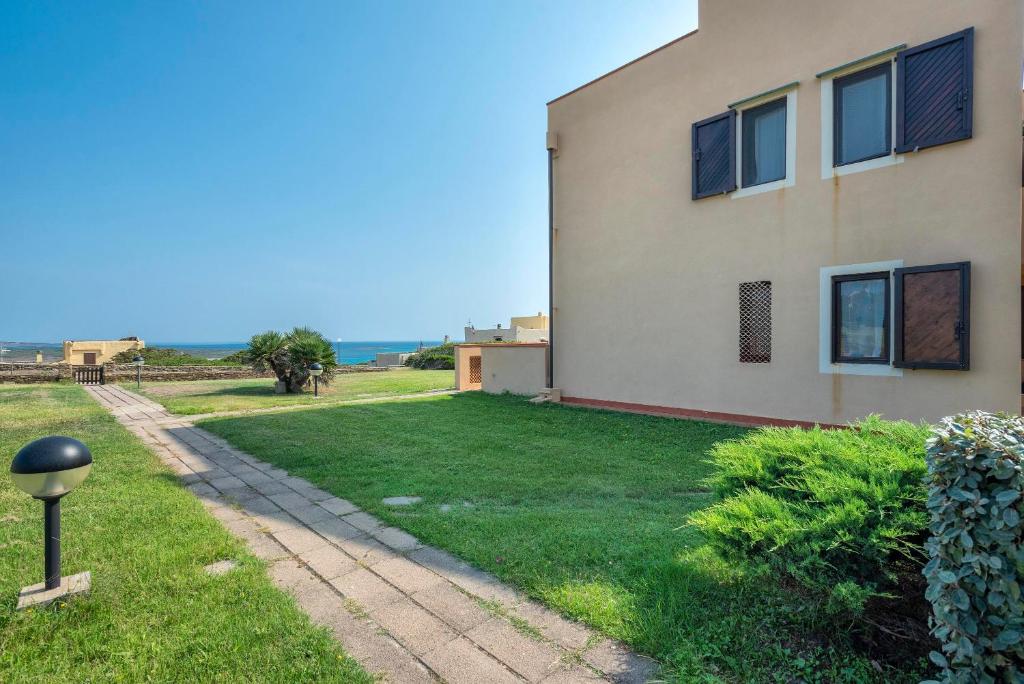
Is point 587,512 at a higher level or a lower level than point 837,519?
lower

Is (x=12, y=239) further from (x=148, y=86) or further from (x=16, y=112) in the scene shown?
(x=148, y=86)

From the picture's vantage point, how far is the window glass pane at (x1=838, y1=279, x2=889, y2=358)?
20.1ft

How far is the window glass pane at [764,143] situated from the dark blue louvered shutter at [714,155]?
213 mm

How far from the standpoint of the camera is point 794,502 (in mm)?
2059

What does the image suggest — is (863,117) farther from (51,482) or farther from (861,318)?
(51,482)

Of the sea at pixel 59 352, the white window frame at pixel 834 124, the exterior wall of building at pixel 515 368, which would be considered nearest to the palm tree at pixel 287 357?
the sea at pixel 59 352

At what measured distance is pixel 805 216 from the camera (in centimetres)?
675

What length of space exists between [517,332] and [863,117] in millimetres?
22481

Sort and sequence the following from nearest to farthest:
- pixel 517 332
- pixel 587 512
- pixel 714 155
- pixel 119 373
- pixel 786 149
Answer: pixel 587 512 → pixel 786 149 → pixel 714 155 → pixel 119 373 → pixel 517 332

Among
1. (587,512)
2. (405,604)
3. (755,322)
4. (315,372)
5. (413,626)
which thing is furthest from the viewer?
(315,372)

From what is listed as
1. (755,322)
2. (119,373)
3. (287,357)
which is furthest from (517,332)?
(755,322)

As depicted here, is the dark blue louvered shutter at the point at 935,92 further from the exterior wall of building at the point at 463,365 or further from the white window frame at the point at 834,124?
the exterior wall of building at the point at 463,365

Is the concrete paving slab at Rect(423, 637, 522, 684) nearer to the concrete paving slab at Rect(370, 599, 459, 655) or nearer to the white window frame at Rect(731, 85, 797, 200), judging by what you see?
the concrete paving slab at Rect(370, 599, 459, 655)

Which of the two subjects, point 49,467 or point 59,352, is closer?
point 49,467
